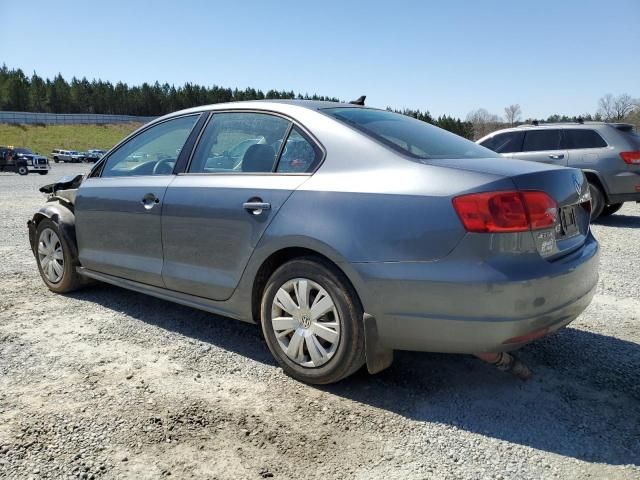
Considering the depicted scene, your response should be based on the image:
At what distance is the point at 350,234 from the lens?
2.81 m

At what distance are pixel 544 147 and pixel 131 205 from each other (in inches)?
336

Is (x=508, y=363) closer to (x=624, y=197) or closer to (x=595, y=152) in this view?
(x=624, y=197)

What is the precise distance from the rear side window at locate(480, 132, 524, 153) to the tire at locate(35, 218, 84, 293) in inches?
324

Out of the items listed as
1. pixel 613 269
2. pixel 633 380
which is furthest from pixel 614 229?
pixel 633 380

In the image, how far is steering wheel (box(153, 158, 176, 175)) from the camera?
397cm

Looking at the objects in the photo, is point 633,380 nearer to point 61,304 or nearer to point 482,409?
point 482,409

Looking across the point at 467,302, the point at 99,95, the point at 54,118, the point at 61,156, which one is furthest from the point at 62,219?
the point at 99,95

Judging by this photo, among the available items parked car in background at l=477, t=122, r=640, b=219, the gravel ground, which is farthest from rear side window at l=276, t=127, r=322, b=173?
parked car in background at l=477, t=122, r=640, b=219

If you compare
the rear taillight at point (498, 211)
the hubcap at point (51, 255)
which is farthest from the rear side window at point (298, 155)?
the hubcap at point (51, 255)

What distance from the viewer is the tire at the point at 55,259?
4789 mm

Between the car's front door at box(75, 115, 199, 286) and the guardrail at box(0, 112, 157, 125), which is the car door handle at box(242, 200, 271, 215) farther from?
the guardrail at box(0, 112, 157, 125)

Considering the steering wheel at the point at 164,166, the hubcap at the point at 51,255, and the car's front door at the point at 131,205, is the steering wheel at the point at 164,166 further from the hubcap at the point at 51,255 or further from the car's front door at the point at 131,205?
the hubcap at the point at 51,255

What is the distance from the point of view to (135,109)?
107188 millimetres

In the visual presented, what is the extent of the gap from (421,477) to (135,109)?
376ft
